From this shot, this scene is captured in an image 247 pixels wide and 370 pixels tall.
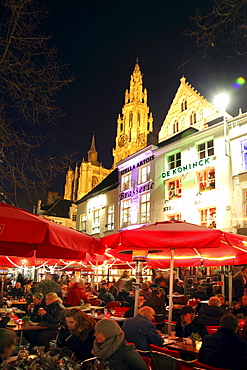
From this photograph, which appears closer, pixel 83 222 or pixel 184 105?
pixel 184 105

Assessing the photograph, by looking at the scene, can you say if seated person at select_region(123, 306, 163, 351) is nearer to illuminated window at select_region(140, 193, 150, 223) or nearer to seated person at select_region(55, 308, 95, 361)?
seated person at select_region(55, 308, 95, 361)

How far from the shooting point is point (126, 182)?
30.4 meters

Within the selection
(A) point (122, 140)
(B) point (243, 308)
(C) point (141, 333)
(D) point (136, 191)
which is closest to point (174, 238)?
(C) point (141, 333)

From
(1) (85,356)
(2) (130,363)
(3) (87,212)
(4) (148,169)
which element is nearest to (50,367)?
(2) (130,363)

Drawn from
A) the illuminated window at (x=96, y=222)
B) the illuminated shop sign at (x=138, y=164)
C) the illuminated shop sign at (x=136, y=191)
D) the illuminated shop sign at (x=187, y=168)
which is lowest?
the illuminated window at (x=96, y=222)

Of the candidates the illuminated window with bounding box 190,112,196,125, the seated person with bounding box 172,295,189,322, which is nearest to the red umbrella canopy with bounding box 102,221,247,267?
the seated person with bounding box 172,295,189,322

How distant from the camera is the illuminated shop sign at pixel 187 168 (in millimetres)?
22219

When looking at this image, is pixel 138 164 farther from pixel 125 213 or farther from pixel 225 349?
pixel 225 349

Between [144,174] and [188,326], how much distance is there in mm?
21907

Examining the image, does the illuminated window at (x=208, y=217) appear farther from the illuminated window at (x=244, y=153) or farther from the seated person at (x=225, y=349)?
the seated person at (x=225, y=349)

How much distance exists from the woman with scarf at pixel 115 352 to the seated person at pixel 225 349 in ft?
4.22

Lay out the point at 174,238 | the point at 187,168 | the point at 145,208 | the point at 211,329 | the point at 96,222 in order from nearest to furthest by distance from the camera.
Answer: the point at 174,238 → the point at 211,329 → the point at 187,168 → the point at 145,208 → the point at 96,222

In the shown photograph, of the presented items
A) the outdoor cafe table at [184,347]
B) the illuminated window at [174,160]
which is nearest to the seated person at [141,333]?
the outdoor cafe table at [184,347]

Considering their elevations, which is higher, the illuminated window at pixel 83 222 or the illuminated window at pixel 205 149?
the illuminated window at pixel 205 149
